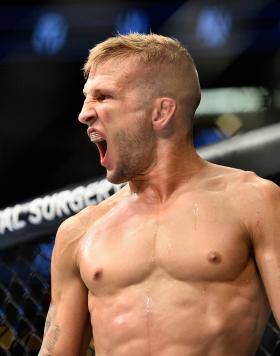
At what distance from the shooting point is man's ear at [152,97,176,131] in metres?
1.29

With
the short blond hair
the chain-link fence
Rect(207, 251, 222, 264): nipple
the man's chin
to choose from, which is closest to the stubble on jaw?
the man's chin

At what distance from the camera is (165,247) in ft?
4.04

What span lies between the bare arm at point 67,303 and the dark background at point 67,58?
2.78 ft

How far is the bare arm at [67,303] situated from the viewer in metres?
1.33

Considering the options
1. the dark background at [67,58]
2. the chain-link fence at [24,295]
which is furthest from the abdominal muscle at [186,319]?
the dark background at [67,58]

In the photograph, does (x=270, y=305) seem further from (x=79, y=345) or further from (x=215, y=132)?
(x=215, y=132)

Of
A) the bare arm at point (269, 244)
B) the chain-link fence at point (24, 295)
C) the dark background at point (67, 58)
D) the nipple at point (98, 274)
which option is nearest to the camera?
the bare arm at point (269, 244)

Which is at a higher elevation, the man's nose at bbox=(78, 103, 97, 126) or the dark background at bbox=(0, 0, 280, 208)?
the man's nose at bbox=(78, 103, 97, 126)

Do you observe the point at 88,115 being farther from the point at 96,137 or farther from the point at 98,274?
the point at 98,274

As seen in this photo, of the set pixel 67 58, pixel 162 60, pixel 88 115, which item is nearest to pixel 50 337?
pixel 88 115

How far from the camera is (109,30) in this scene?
7.60 ft

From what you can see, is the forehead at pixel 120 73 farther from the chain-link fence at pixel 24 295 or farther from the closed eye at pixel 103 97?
the chain-link fence at pixel 24 295

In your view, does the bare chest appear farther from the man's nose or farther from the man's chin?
the man's nose

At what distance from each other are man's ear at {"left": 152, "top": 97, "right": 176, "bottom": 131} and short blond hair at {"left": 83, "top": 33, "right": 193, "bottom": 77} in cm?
7
